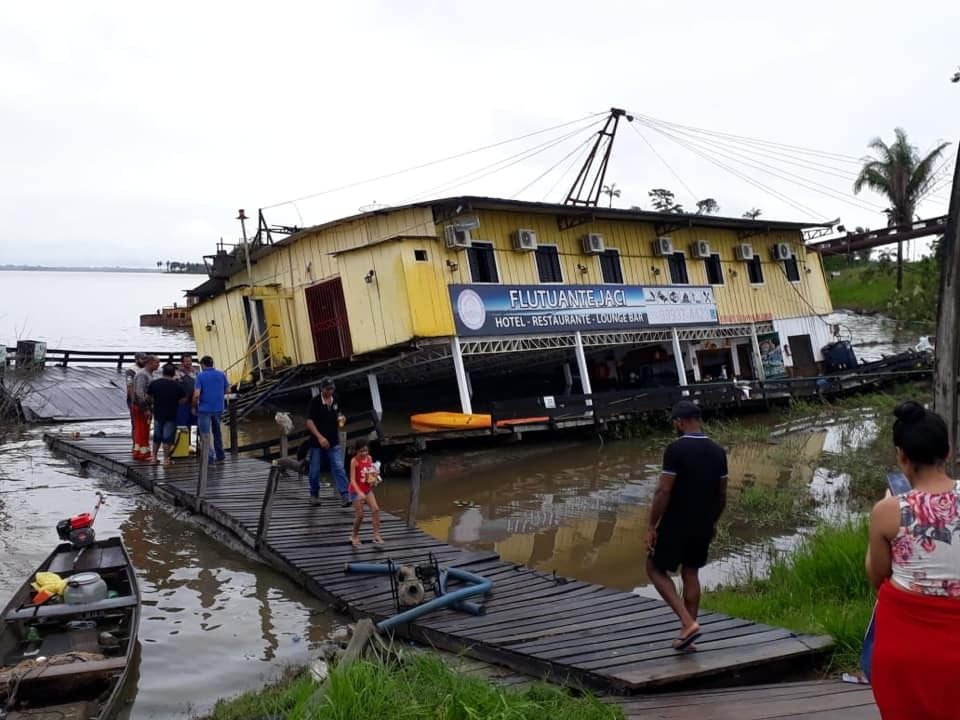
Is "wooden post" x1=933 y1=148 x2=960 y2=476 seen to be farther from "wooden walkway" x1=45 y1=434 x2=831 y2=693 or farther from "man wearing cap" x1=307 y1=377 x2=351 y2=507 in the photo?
"man wearing cap" x1=307 y1=377 x2=351 y2=507

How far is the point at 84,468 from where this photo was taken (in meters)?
16.0

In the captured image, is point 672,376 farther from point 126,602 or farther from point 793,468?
point 126,602

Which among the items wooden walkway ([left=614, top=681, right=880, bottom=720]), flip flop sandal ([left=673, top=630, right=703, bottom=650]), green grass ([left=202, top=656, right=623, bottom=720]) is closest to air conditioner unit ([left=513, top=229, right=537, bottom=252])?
flip flop sandal ([left=673, top=630, right=703, bottom=650])

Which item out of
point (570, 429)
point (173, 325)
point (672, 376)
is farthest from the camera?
point (173, 325)

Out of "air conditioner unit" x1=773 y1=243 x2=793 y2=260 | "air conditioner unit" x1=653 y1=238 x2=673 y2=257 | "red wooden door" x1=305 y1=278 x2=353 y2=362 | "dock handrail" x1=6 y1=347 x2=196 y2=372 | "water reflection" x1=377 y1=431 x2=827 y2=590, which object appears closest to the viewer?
"water reflection" x1=377 y1=431 x2=827 y2=590

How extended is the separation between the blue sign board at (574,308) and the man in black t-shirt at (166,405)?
7.51 m

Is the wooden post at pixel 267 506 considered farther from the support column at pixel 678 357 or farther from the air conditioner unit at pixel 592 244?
the support column at pixel 678 357

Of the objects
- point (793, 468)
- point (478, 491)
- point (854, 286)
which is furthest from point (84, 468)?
point (854, 286)

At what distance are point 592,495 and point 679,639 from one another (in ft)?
29.7

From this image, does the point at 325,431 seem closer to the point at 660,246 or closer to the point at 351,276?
the point at 351,276

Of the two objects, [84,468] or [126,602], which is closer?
[126,602]

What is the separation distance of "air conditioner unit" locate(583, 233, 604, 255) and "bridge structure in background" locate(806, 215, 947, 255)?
509 inches

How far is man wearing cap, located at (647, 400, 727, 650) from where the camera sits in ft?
17.9

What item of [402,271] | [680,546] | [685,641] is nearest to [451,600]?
[685,641]
